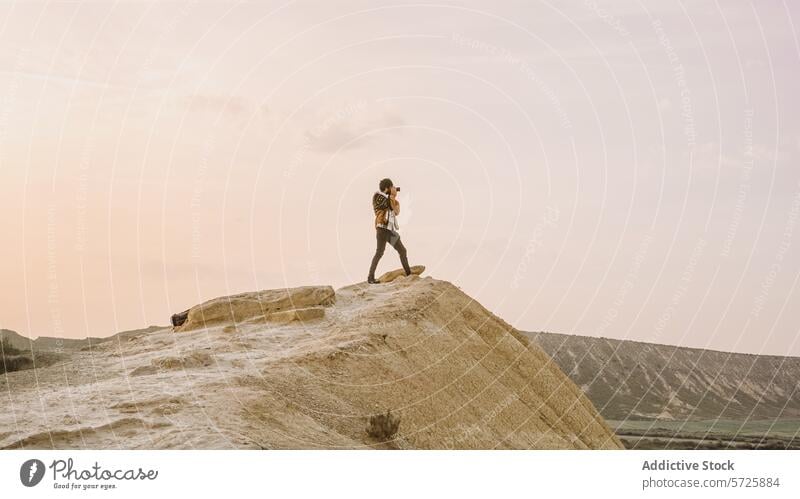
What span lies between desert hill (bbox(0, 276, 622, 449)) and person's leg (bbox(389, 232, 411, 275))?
0.37 meters

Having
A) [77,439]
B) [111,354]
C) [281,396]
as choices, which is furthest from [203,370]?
[111,354]

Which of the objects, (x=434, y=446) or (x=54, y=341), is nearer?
(x=434, y=446)

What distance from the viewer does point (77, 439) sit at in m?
16.8

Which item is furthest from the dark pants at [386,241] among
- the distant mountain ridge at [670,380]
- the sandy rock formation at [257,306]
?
the distant mountain ridge at [670,380]

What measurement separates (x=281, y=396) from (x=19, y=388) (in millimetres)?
6911

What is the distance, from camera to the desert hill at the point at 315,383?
56.9 ft

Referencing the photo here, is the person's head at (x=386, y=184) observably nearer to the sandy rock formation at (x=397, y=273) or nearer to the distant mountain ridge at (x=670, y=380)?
the sandy rock formation at (x=397, y=273)

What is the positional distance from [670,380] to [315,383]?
282 feet

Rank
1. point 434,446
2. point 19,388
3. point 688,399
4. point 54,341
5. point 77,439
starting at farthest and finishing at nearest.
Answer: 1. point 688,399
2. point 54,341
3. point 19,388
4. point 434,446
5. point 77,439

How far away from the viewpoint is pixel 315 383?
66.4 ft
